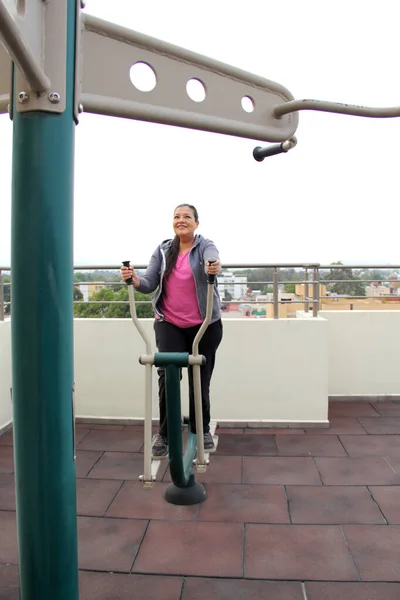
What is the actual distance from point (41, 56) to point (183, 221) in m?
1.52

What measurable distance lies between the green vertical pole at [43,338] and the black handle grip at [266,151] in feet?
1.80

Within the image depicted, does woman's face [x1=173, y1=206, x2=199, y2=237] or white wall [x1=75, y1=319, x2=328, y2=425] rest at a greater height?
woman's face [x1=173, y1=206, x2=199, y2=237]

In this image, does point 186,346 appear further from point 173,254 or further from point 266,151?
point 266,151

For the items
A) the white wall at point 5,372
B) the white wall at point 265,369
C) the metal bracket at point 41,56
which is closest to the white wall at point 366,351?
the white wall at point 265,369

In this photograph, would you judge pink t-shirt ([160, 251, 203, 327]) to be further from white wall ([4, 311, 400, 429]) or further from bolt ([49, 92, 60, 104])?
bolt ([49, 92, 60, 104])

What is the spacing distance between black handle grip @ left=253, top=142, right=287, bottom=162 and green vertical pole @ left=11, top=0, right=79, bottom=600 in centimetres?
55

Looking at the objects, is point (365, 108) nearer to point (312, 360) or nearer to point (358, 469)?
point (358, 469)

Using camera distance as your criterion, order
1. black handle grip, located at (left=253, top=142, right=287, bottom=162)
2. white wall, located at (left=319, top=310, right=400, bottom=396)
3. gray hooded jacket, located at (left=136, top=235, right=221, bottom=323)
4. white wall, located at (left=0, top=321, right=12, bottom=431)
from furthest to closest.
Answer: white wall, located at (left=319, top=310, right=400, bottom=396), white wall, located at (left=0, top=321, right=12, bottom=431), gray hooded jacket, located at (left=136, top=235, right=221, bottom=323), black handle grip, located at (left=253, top=142, right=287, bottom=162)

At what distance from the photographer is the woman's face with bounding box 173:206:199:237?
7.98 ft

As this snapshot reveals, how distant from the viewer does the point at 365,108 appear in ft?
3.91

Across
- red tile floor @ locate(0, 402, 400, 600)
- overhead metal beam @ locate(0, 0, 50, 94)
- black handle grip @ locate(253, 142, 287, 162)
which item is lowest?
red tile floor @ locate(0, 402, 400, 600)

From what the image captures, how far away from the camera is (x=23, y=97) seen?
37.3 inches

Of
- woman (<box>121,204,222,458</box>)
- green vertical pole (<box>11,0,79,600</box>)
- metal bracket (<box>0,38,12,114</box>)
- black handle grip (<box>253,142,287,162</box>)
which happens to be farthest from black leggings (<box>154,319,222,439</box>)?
metal bracket (<box>0,38,12,114</box>)

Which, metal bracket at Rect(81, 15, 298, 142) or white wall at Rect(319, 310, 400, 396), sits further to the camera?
white wall at Rect(319, 310, 400, 396)
